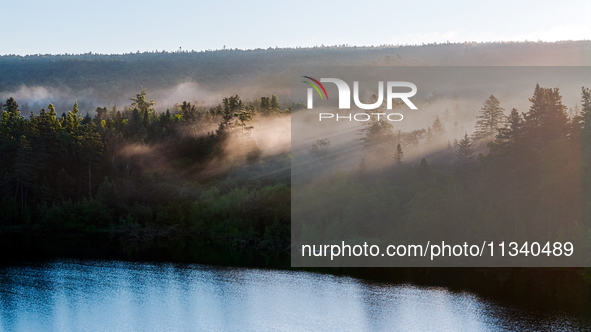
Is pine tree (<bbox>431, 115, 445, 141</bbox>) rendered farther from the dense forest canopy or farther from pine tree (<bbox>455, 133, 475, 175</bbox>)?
the dense forest canopy

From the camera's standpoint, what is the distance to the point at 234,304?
1890 inches

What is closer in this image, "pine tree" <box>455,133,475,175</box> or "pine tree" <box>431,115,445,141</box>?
"pine tree" <box>455,133,475,175</box>

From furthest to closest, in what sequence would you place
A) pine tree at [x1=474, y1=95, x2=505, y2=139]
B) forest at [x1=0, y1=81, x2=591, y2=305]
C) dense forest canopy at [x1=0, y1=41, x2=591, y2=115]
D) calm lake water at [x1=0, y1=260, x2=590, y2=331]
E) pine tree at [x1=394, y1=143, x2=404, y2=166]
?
1. dense forest canopy at [x1=0, y1=41, x2=591, y2=115]
2. pine tree at [x1=474, y1=95, x2=505, y2=139]
3. pine tree at [x1=394, y1=143, x2=404, y2=166]
4. forest at [x1=0, y1=81, x2=591, y2=305]
5. calm lake water at [x1=0, y1=260, x2=590, y2=331]

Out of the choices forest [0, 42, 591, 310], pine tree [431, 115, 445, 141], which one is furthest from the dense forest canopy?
pine tree [431, 115, 445, 141]

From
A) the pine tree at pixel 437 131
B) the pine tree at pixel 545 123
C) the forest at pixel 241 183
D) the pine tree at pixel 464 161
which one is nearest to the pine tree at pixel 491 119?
the forest at pixel 241 183

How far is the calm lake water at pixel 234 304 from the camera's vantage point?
4172cm

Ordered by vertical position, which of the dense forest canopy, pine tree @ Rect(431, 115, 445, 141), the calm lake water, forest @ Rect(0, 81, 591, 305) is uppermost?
the dense forest canopy

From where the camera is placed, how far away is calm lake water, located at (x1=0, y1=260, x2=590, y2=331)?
41.7 meters

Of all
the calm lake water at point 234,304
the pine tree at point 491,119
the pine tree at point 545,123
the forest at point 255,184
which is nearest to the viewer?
the calm lake water at point 234,304

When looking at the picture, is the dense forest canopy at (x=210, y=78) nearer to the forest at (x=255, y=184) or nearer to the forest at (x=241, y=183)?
the forest at (x=255, y=184)

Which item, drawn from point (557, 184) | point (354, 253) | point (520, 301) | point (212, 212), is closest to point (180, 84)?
point (212, 212)

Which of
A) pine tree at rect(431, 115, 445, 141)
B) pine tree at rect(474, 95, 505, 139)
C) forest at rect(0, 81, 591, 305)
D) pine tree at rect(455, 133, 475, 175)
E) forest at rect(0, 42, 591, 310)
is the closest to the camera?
forest at rect(0, 42, 591, 310)

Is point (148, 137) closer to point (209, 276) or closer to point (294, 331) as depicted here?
point (209, 276)

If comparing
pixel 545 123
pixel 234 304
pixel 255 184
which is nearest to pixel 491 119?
pixel 545 123
